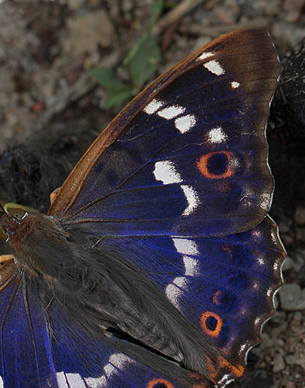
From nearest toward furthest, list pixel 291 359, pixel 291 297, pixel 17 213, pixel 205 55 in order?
1. pixel 205 55
2. pixel 17 213
3. pixel 291 359
4. pixel 291 297

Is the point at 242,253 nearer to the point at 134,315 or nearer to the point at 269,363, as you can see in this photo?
the point at 134,315

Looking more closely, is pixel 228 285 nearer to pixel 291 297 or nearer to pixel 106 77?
pixel 291 297

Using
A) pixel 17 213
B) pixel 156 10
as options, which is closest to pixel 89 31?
pixel 156 10

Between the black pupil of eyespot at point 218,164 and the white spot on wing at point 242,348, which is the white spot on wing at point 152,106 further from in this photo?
the white spot on wing at point 242,348

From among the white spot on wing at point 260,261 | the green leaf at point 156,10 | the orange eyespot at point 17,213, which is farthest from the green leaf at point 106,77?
the white spot on wing at point 260,261

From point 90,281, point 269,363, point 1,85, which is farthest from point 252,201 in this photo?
point 1,85

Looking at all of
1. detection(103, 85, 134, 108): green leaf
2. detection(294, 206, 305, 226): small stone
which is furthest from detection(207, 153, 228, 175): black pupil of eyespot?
detection(103, 85, 134, 108): green leaf

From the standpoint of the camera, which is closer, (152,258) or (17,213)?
(152,258)
